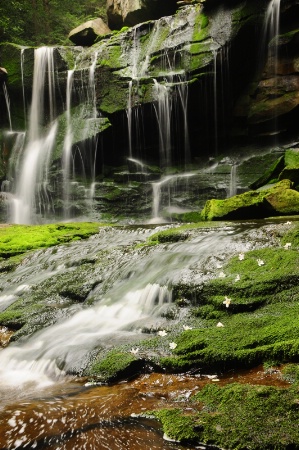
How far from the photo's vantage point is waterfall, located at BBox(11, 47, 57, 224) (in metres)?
17.8

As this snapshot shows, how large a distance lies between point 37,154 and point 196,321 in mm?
16811

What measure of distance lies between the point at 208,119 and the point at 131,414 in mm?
16543

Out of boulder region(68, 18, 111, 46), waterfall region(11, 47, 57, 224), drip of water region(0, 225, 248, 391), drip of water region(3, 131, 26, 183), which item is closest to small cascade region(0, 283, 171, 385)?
drip of water region(0, 225, 248, 391)

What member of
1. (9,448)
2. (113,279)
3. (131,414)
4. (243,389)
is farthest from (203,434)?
(113,279)

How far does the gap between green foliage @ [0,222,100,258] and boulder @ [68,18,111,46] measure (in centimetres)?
1414

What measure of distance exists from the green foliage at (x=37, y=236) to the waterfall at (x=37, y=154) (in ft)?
15.1

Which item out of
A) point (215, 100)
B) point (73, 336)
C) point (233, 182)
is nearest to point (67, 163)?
point (215, 100)

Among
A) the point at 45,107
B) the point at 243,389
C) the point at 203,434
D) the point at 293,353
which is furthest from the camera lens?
the point at 45,107

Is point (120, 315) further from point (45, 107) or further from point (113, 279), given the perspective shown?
point (45, 107)

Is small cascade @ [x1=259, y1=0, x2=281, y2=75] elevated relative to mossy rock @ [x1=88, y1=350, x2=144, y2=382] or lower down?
elevated

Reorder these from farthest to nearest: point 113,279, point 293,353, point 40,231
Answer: point 40,231
point 113,279
point 293,353

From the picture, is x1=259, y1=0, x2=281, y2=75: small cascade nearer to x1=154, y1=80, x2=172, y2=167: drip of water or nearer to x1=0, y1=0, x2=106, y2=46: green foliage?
x1=154, y1=80, x2=172, y2=167: drip of water

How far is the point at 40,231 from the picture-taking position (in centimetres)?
1220

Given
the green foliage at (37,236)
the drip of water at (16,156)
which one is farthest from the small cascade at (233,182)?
the drip of water at (16,156)
